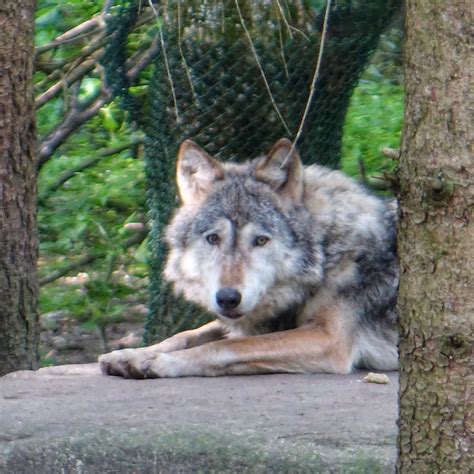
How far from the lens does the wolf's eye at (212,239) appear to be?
555cm

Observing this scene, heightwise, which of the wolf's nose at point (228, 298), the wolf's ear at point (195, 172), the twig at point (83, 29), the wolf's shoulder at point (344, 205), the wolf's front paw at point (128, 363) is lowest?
the wolf's front paw at point (128, 363)

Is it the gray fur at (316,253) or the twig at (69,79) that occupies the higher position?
the twig at (69,79)

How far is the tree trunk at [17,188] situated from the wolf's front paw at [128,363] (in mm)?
421

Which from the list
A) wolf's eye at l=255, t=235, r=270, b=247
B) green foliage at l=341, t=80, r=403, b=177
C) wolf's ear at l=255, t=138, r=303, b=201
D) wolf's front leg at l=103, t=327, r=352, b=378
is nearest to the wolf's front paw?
wolf's front leg at l=103, t=327, r=352, b=378

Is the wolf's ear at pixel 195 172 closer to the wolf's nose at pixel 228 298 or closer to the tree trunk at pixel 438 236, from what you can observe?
the wolf's nose at pixel 228 298

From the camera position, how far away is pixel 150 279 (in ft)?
24.2

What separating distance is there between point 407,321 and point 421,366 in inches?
4.4

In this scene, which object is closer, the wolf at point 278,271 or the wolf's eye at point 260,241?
the wolf at point 278,271

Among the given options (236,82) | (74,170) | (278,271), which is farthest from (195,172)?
(74,170)

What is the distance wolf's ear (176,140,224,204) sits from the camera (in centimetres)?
582

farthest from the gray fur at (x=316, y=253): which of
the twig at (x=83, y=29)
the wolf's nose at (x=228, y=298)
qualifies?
the twig at (x=83, y=29)

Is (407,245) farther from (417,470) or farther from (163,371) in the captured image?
(163,371)

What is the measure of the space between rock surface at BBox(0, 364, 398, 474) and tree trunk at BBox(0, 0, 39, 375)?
1.67 feet

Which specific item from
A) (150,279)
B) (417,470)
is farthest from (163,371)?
(417,470)
